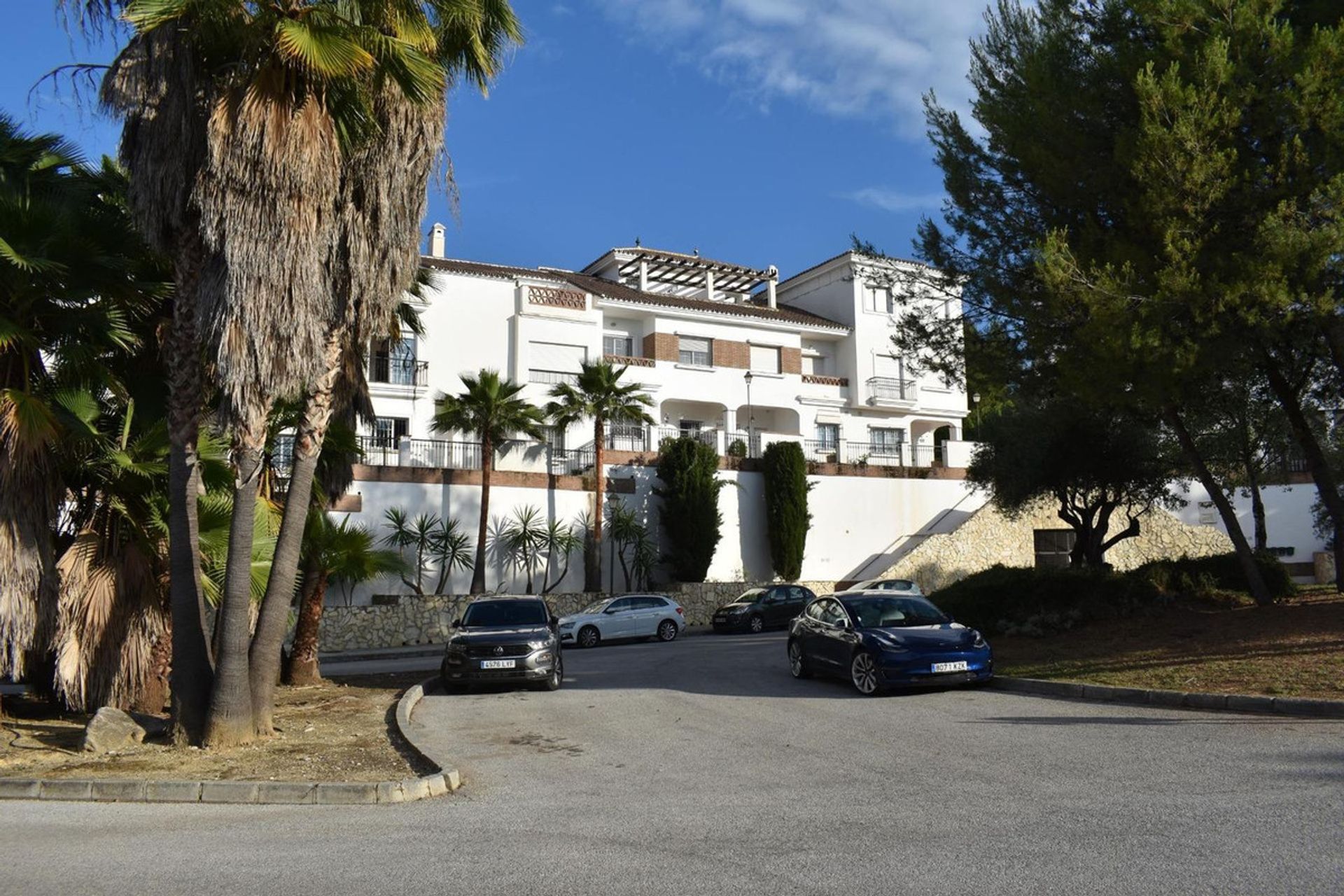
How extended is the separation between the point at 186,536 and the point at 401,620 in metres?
19.7

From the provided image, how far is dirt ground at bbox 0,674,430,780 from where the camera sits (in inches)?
378

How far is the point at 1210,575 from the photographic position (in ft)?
63.4

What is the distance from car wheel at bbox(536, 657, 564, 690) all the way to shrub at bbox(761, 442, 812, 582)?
2109cm

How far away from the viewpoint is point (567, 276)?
45.3 metres

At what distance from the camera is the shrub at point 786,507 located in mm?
37625

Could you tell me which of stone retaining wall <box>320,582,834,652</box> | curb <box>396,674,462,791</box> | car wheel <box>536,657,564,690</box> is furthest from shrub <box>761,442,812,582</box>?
car wheel <box>536,657,564,690</box>

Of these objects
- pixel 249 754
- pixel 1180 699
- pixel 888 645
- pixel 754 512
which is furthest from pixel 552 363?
pixel 1180 699

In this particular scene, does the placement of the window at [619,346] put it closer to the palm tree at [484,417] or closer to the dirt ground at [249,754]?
the palm tree at [484,417]

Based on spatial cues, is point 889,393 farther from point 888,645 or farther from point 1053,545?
point 888,645

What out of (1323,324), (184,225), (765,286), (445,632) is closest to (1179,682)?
(1323,324)

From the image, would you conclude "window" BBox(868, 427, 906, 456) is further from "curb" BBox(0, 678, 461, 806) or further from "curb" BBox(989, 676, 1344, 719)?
"curb" BBox(0, 678, 461, 806)

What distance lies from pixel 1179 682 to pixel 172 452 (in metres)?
11.9

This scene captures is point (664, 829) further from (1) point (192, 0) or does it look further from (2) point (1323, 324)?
(2) point (1323, 324)

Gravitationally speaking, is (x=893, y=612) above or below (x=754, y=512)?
below
